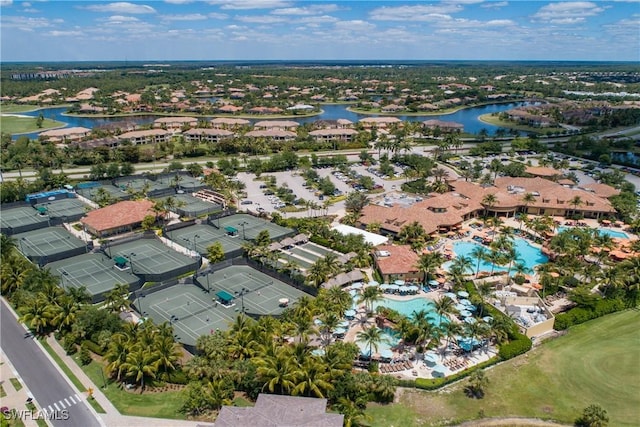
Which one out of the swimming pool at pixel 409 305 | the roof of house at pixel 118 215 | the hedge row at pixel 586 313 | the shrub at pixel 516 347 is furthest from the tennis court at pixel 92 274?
the hedge row at pixel 586 313

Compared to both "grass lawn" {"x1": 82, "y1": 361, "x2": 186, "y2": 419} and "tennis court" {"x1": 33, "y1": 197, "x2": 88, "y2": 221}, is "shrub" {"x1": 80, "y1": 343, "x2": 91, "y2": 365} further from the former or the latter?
"tennis court" {"x1": 33, "y1": 197, "x2": 88, "y2": 221}

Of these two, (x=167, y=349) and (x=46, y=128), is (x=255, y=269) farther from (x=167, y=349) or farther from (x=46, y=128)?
(x=46, y=128)

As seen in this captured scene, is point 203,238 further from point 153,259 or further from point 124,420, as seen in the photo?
point 124,420

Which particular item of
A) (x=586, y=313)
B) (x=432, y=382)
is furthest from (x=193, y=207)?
(x=586, y=313)

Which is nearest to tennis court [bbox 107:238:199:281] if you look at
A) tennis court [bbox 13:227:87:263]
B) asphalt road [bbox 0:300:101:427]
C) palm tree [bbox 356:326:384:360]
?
tennis court [bbox 13:227:87:263]

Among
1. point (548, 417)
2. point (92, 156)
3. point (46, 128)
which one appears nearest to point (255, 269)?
point (548, 417)

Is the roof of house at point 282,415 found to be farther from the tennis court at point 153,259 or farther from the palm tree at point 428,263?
the tennis court at point 153,259
